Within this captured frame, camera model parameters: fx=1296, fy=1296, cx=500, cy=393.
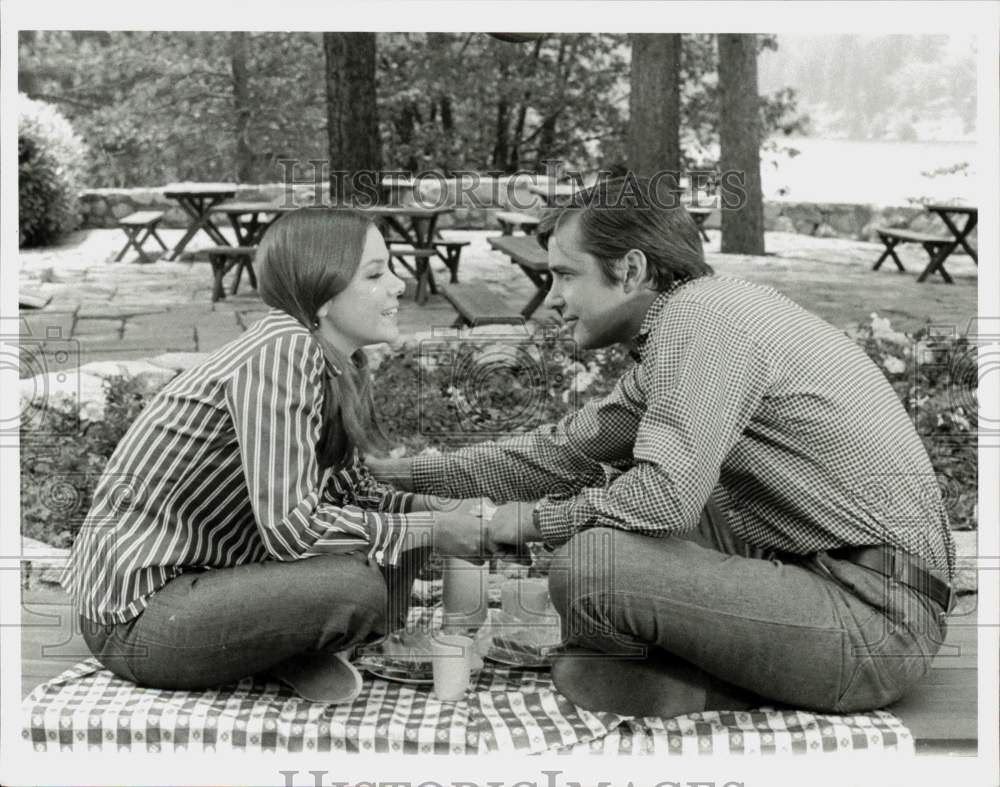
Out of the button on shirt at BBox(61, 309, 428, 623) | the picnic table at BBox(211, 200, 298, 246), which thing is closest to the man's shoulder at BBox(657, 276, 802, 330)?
the button on shirt at BBox(61, 309, 428, 623)

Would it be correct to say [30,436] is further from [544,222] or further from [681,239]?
[681,239]

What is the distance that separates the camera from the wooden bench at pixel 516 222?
27.9ft

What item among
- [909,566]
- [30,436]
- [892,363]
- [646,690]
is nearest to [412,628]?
[646,690]

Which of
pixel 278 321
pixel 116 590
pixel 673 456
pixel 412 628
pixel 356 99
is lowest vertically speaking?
pixel 412 628

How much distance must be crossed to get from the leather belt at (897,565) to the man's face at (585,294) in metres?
0.68

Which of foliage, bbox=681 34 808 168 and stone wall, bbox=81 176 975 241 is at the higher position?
foliage, bbox=681 34 808 168

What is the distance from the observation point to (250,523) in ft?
8.92

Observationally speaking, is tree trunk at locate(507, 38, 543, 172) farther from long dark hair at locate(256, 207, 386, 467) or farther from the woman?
the woman

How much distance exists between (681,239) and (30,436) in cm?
307

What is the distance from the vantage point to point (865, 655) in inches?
99.0

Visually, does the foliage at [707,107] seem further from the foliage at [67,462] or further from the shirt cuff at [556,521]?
the shirt cuff at [556,521]

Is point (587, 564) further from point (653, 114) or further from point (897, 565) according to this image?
point (653, 114)

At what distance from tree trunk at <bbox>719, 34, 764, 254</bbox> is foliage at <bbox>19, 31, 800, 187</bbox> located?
4.41 feet

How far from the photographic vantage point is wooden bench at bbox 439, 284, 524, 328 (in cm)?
566
